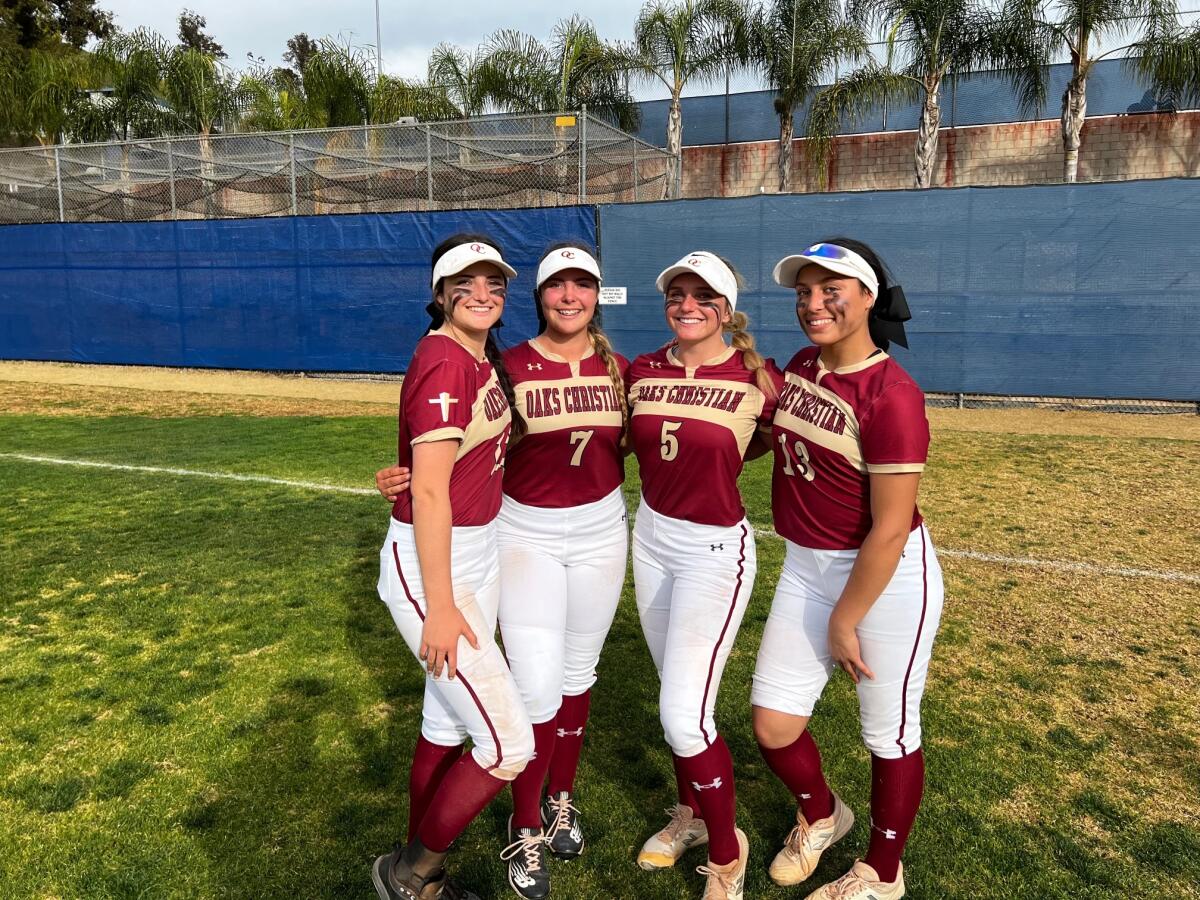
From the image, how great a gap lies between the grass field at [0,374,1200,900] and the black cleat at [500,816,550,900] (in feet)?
0.28

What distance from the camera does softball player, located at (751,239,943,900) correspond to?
234 cm

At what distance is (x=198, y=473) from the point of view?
8719 millimetres

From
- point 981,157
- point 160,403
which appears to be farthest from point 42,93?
point 981,157

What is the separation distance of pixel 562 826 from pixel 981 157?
21409mm

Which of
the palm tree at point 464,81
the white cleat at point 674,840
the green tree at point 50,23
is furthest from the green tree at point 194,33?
the white cleat at point 674,840

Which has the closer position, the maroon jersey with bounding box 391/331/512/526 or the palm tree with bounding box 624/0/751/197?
the maroon jersey with bounding box 391/331/512/526

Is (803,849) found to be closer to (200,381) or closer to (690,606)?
(690,606)

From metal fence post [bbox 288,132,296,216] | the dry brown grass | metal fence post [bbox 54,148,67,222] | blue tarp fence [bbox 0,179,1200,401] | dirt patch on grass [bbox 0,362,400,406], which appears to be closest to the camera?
the dry brown grass

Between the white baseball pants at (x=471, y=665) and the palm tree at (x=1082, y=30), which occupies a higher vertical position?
the palm tree at (x=1082, y=30)

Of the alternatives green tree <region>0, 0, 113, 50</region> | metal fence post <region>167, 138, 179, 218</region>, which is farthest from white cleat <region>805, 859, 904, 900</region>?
green tree <region>0, 0, 113, 50</region>

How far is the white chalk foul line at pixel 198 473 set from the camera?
8.12 metres

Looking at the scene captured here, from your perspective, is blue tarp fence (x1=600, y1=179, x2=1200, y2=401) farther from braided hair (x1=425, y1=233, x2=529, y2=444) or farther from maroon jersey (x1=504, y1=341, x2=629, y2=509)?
braided hair (x1=425, y1=233, x2=529, y2=444)

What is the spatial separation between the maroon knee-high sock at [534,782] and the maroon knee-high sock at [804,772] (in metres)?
0.69

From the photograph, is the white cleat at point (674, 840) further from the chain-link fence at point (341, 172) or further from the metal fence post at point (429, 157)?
the metal fence post at point (429, 157)
